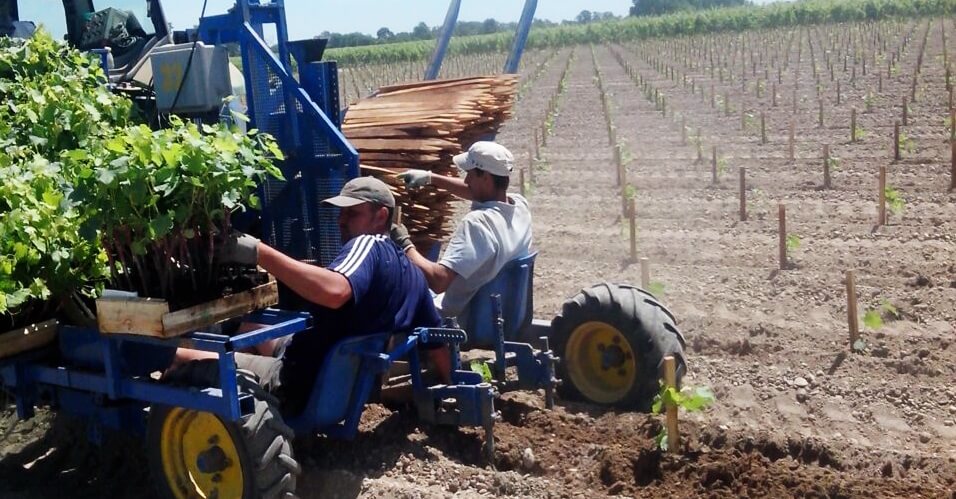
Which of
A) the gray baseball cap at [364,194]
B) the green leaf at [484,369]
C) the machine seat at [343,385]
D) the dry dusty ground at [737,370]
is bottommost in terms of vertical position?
the dry dusty ground at [737,370]

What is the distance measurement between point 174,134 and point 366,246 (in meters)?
0.93

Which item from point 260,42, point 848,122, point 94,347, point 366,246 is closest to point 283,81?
point 260,42

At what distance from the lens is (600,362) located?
19.2 ft

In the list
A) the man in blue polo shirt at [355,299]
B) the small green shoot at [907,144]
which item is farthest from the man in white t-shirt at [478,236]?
the small green shoot at [907,144]

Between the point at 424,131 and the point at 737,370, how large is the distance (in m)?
2.55

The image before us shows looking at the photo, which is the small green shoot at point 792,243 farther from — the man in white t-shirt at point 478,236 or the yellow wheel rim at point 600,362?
the man in white t-shirt at point 478,236

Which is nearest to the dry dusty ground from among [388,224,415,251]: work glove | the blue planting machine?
the blue planting machine

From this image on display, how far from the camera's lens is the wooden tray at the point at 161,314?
12.2 ft

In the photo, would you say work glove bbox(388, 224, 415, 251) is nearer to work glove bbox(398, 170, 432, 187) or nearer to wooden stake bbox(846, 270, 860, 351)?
work glove bbox(398, 170, 432, 187)

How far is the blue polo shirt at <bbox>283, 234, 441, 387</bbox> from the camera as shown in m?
4.23

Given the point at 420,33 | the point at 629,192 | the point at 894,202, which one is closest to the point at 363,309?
the point at 894,202

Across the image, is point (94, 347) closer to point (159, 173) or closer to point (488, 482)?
point (159, 173)

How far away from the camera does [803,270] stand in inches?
343

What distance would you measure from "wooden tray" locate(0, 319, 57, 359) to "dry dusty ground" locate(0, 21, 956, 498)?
2.90 ft
